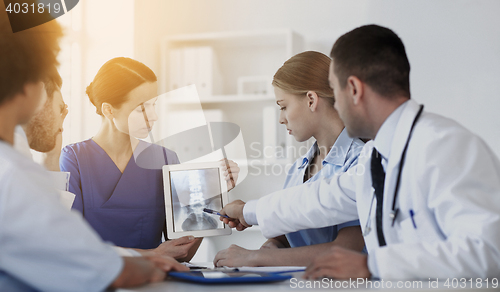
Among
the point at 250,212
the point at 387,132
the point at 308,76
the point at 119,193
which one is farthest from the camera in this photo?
the point at 119,193

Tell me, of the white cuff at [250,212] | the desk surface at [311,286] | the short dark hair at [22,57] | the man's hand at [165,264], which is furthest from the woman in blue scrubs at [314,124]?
the short dark hair at [22,57]

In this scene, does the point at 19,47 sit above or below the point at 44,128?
above

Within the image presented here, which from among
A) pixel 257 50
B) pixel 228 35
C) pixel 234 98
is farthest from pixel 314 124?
pixel 257 50

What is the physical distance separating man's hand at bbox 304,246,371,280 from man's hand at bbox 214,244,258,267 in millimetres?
431

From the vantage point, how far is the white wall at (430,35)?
291 cm

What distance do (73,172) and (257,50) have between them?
195 centimetres

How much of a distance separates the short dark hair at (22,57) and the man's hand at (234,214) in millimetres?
807

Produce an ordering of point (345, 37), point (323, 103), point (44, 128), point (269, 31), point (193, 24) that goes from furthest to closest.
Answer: point (193, 24) → point (269, 31) → point (44, 128) → point (323, 103) → point (345, 37)

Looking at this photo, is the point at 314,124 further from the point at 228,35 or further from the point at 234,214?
the point at 228,35

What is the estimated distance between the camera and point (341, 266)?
850 millimetres

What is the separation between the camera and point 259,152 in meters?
3.10

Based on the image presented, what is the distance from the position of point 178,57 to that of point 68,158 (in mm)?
1594

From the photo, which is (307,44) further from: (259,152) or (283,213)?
(283,213)

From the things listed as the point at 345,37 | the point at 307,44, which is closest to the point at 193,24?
the point at 307,44
